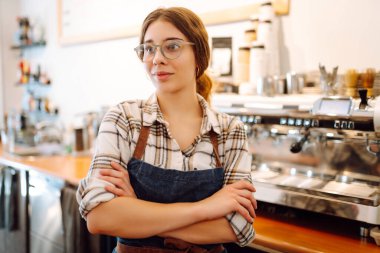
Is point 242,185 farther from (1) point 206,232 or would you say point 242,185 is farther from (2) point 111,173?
(2) point 111,173

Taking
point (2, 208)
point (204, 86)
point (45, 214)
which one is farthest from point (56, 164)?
point (204, 86)

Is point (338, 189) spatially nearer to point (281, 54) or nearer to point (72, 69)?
point (281, 54)

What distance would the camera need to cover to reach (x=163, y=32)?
3.53 feet

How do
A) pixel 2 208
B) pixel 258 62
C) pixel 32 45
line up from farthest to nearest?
pixel 32 45 → pixel 2 208 → pixel 258 62

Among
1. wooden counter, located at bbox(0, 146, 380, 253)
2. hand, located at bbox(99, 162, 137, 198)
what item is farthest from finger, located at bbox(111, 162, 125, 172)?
wooden counter, located at bbox(0, 146, 380, 253)

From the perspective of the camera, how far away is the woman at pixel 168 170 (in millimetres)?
1021

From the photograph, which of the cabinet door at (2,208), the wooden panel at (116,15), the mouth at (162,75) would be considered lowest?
the cabinet door at (2,208)

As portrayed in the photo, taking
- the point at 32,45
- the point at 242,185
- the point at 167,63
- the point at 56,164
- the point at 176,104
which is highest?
the point at 32,45

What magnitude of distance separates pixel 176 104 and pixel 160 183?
257 mm

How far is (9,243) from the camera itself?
2.74m

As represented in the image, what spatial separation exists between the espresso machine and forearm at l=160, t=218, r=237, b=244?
16.2 inches

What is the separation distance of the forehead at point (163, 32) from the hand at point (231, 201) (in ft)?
1.50

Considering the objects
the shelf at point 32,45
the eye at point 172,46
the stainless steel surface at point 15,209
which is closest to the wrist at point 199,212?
the eye at point 172,46

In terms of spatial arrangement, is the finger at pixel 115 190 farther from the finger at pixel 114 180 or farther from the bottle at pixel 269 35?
the bottle at pixel 269 35
